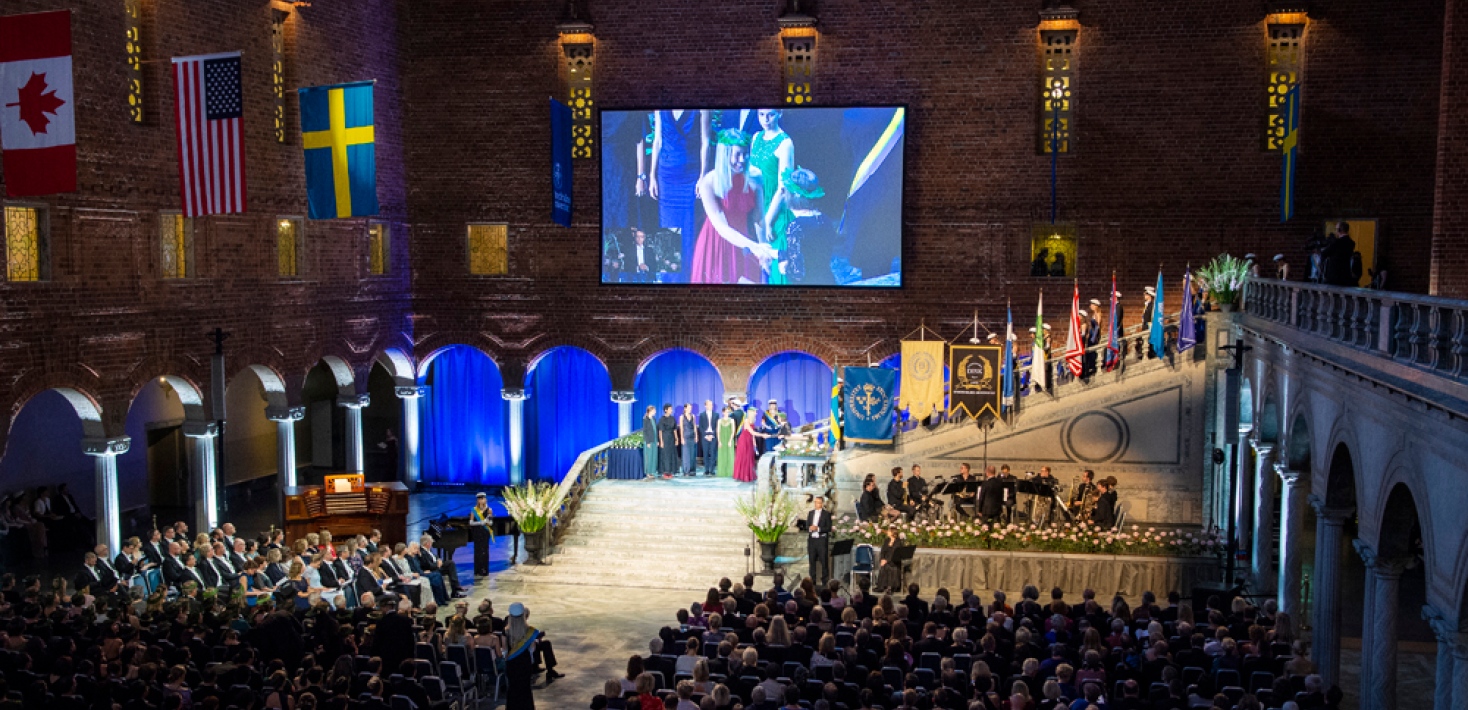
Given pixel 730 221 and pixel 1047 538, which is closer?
pixel 1047 538

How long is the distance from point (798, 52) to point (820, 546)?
12.1 metres

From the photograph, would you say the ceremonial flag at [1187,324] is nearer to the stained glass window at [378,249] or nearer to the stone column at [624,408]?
the stone column at [624,408]

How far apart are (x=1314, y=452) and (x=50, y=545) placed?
76.0 feet

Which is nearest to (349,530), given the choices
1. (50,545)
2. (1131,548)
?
(50,545)

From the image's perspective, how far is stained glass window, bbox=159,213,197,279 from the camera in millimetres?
24250

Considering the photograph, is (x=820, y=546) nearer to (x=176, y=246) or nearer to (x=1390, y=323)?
(x=1390, y=323)

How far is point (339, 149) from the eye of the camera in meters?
21.5

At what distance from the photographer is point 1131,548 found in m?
23.5

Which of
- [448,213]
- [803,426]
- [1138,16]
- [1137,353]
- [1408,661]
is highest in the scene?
[1138,16]

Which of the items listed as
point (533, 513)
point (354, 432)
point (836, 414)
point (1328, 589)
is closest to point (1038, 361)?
point (836, 414)

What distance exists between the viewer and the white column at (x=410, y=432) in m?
32.9

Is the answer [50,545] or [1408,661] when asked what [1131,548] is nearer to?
[1408,661]

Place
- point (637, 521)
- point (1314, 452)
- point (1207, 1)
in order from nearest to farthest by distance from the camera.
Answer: point (1314, 452) → point (637, 521) → point (1207, 1)

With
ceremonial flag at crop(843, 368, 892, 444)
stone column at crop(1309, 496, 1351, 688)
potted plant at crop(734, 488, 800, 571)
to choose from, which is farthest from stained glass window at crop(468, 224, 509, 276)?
stone column at crop(1309, 496, 1351, 688)
